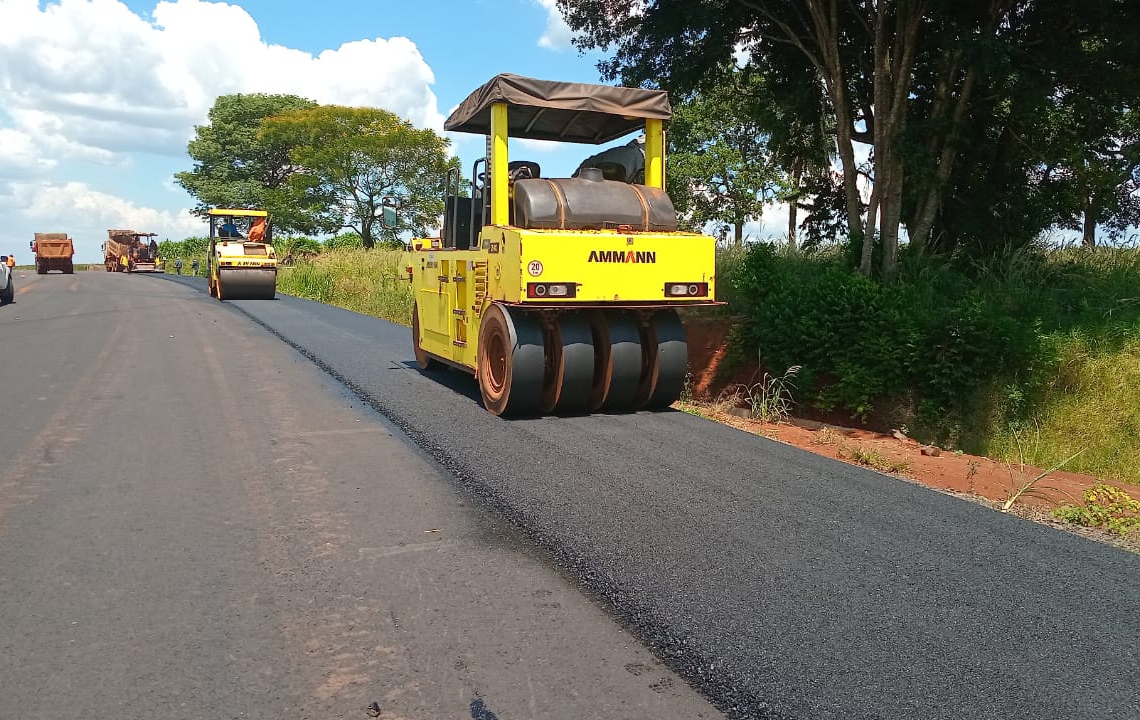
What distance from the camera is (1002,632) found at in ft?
10.6

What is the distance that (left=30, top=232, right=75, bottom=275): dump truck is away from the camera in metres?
43.3

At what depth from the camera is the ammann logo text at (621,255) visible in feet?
22.8

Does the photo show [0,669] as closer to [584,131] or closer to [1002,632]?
[1002,632]

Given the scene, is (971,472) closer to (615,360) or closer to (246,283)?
(615,360)

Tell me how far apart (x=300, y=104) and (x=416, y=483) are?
5594 cm

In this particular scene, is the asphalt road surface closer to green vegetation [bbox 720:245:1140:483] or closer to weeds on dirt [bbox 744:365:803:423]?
weeds on dirt [bbox 744:365:803:423]

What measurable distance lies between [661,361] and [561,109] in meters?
2.53

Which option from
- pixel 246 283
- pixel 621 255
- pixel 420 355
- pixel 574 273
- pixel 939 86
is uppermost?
pixel 939 86

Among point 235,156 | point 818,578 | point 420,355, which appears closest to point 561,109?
point 420,355

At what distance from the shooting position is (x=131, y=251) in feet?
154

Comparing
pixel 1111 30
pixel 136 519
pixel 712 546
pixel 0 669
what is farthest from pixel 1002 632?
pixel 1111 30

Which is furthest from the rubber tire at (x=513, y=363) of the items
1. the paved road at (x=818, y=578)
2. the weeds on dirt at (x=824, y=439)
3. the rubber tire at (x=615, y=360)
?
the weeds on dirt at (x=824, y=439)

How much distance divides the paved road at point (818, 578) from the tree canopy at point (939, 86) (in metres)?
6.44

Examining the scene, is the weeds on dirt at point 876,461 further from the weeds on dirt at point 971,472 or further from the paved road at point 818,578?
the paved road at point 818,578
